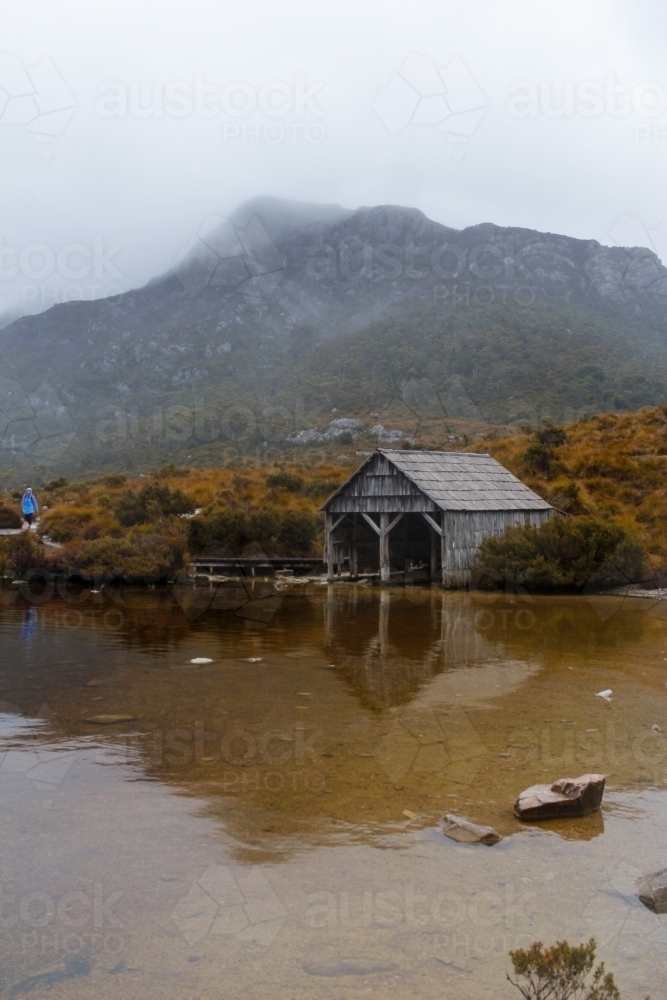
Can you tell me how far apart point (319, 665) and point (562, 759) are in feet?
15.6

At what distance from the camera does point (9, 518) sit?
105 feet

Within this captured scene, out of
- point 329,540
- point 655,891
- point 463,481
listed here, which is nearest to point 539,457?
point 463,481

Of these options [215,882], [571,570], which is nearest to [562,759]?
[215,882]

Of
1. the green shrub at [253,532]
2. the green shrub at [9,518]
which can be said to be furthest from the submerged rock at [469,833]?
the green shrub at [9,518]

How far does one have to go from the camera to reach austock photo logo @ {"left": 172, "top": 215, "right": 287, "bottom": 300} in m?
101

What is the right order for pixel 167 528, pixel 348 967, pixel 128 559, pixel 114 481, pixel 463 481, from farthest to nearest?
1. pixel 114 481
2. pixel 167 528
3. pixel 463 481
4. pixel 128 559
5. pixel 348 967

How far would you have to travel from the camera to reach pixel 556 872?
5723mm

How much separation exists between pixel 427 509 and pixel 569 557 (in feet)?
11.9

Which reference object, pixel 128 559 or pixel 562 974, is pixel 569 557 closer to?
pixel 128 559

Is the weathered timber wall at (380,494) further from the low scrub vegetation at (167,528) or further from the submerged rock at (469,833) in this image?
the submerged rock at (469,833)

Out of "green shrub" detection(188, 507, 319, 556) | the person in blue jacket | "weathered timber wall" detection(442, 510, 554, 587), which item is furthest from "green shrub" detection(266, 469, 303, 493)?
"weathered timber wall" detection(442, 510, 554, 587)

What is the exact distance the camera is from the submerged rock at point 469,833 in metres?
6.11

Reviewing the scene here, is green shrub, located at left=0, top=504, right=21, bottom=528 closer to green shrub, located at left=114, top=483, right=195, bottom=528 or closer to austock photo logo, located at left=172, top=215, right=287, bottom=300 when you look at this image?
green shrub, located at left=114, top=483, right=195, bottom=528

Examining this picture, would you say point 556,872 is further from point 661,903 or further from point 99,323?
point 99,323
